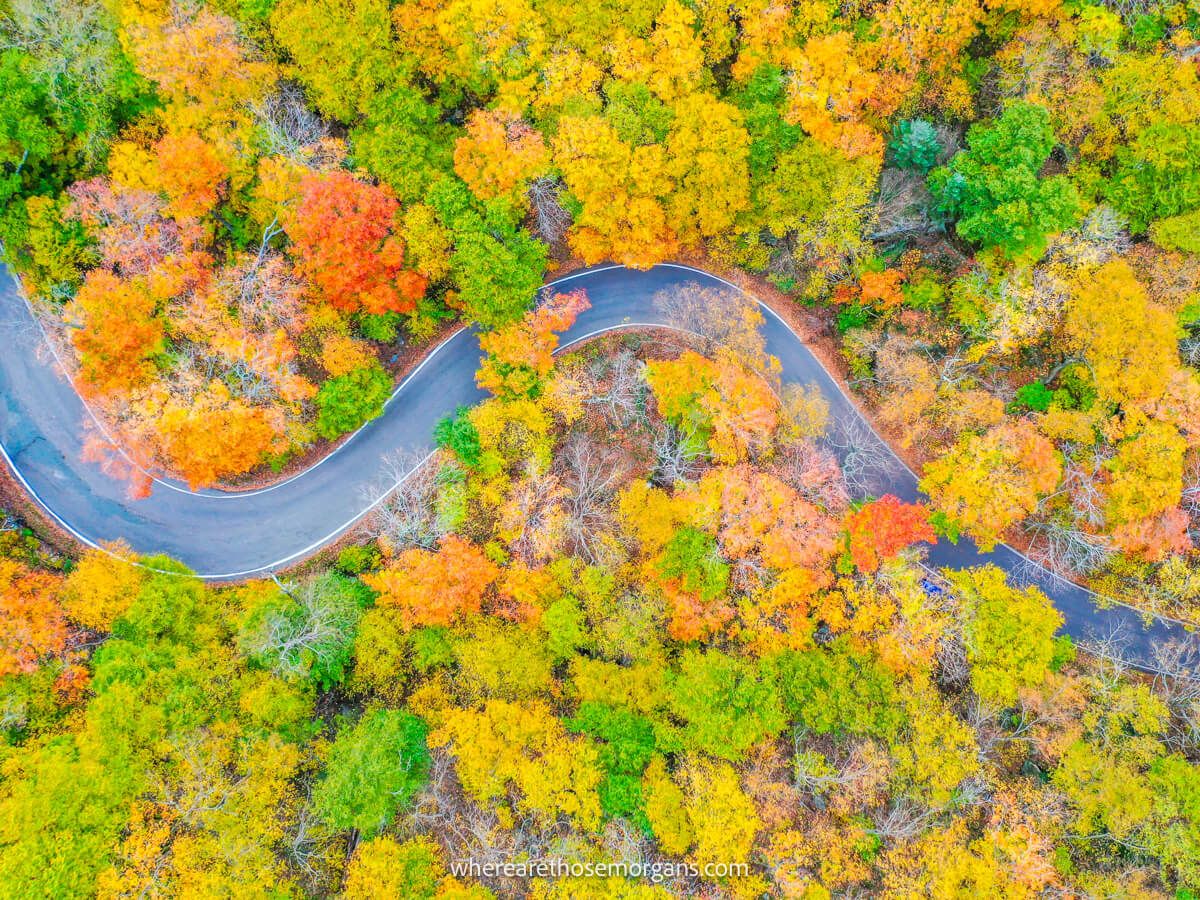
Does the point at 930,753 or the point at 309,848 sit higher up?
the point at 309,848

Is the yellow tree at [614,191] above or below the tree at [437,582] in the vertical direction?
above

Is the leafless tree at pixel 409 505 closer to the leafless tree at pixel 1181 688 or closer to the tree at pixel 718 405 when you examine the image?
the tree at pixel 718 405

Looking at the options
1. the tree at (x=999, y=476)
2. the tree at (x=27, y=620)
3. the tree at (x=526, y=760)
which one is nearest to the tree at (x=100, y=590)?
the tree at (x=27, y=620)

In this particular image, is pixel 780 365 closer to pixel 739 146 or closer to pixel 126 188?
pixel 739 146

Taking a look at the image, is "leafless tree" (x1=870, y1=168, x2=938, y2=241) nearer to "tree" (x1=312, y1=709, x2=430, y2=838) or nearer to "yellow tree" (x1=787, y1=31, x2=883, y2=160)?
"yellow tree" (x1=787, y1=31, x2=883, y2=160)

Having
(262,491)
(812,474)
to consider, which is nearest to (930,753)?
(812,474)

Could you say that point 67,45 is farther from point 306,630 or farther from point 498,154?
point 306,630
